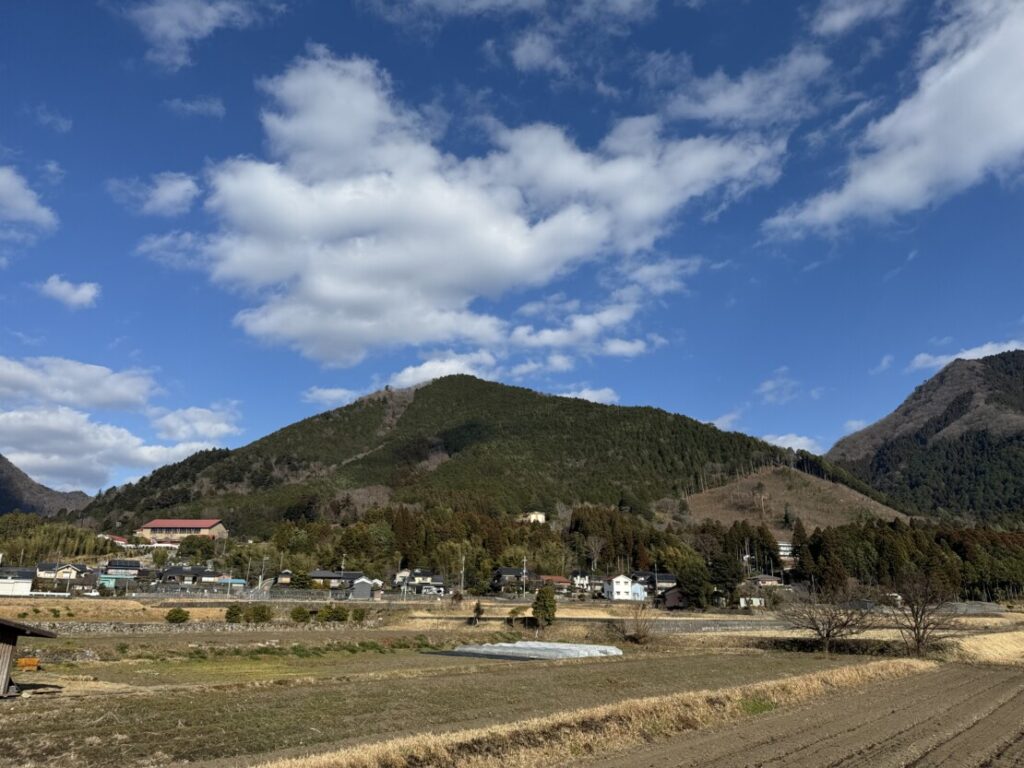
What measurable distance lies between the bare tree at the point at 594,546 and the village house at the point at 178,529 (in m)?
88.5

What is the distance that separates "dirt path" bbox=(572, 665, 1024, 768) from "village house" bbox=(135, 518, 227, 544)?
159882mm

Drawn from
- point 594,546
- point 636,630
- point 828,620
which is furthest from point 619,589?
point 828,620

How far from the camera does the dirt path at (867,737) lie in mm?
15641

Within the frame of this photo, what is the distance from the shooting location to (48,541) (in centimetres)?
11581

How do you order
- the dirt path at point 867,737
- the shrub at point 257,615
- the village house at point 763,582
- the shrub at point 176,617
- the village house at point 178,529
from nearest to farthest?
the dirt path at point 867,737 → the shrub at point 176,617 → the shrub at point 257,615 → the village house at point 763,582 → the village house at point 178,529

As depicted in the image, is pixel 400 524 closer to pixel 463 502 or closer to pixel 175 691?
pixel 463 502

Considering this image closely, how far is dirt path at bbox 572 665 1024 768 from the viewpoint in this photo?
1564 cm

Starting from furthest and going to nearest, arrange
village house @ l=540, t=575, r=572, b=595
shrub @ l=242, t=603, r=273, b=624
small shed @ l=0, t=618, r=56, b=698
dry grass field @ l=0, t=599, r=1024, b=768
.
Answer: village house @ l=540, t=575, r=572, b=595 → shrub @ l=242, t=603, r=273, b=624 → small shed @ l=0, t=618, r=56, b=698 → dry grass field @ l=0, t=599, r=1024, b=768

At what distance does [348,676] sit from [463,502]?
129941mm

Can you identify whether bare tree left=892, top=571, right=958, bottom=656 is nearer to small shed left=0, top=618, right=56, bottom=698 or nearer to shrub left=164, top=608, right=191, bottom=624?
small shed left=0, top=618, right=56, bottom=698

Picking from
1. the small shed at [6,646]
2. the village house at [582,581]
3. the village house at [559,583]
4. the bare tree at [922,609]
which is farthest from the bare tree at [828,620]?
the village house at [582,581]

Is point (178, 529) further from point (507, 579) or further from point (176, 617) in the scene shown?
point (176, 617)

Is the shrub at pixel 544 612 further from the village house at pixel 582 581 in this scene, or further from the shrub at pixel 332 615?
the village house at pixel 582 581

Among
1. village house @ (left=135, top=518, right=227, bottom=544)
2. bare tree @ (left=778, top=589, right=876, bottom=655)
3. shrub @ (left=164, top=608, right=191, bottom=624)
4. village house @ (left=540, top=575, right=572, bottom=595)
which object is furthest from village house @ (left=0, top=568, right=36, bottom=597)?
village house @ (left=135, top=518, right=227, bottom=544)
